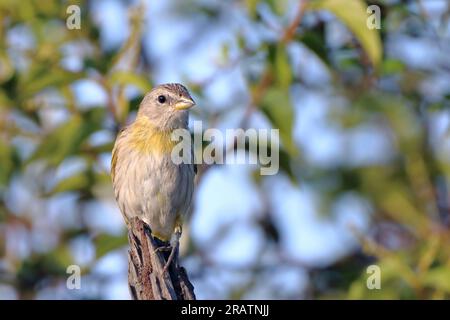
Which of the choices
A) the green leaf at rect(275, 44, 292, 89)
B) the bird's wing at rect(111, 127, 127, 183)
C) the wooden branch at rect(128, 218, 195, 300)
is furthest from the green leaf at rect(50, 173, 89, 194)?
the wooden branch at rect(128, 218, 195, 300)

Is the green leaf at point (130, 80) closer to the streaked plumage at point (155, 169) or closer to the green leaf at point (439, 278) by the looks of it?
the streaked plumage at point (155, 169)

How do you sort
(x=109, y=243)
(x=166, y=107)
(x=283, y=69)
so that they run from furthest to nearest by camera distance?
(x=166, y=107), (x=109, y=243), (x=283, y=69)

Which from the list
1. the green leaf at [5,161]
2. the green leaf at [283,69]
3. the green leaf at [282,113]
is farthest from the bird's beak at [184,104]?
the green leaf at [5,161]

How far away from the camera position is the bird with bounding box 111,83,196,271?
730cm

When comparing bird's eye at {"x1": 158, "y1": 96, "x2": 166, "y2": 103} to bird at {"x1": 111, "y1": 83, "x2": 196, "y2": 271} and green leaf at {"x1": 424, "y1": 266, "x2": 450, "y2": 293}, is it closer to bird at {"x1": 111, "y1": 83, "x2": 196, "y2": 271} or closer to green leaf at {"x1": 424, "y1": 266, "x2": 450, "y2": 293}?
bird at {"x1": 111, "y1": 83, "x2": 196, "y2": 271}

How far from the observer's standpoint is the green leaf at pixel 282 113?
6.86 metres

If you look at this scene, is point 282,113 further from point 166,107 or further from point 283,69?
point 166,107

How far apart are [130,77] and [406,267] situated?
2.21 meters

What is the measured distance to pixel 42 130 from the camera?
25.7 feet

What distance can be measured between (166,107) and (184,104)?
0.26 meters

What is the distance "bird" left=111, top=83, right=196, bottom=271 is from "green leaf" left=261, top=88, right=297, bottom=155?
2.20 feet

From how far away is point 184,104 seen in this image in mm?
7527

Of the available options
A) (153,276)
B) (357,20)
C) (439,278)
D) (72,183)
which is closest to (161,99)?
(72,183)

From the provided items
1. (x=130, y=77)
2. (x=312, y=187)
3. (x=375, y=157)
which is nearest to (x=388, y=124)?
(x=375, y=157)
